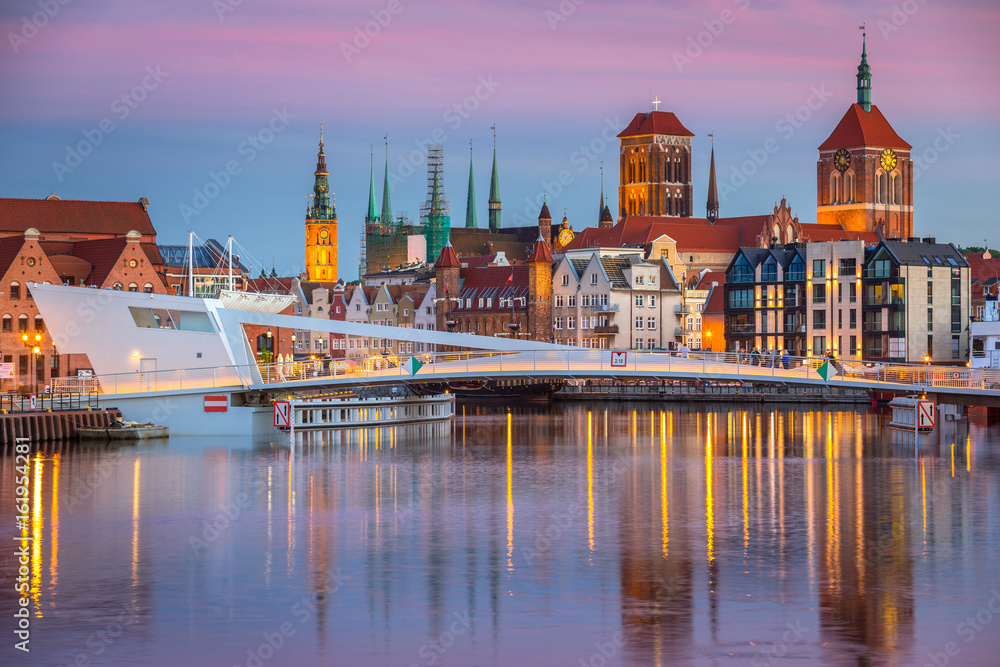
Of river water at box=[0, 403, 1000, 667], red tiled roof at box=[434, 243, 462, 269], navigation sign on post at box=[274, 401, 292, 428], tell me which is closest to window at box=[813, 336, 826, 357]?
red tiled roof at box=[434, 243, 462, 269]

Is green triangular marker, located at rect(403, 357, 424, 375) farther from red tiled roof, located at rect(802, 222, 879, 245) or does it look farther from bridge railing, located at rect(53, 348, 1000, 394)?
red tiled roof, located at rect(802, 222, 879, 245)

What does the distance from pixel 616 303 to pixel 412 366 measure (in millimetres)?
73653

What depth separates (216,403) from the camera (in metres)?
74.9

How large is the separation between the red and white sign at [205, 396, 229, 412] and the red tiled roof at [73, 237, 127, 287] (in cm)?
3422

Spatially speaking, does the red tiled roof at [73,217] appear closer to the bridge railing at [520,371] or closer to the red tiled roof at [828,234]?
the bridge railing at [520,371]

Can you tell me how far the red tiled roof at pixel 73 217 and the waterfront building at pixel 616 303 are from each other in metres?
40.8

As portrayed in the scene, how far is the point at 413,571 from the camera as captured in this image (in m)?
37.5

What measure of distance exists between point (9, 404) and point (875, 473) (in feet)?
143

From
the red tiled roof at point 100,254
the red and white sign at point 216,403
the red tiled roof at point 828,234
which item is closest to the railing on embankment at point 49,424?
the red and white sign at point 216,403

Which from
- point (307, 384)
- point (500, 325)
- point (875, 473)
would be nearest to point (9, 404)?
point (307, 384)

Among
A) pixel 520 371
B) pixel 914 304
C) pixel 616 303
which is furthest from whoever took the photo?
pixel 616 303

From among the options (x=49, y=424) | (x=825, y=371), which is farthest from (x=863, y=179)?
(x=49, y=424)

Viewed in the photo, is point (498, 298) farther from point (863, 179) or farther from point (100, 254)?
point (863, 179)

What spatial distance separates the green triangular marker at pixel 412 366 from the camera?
7231 cm
